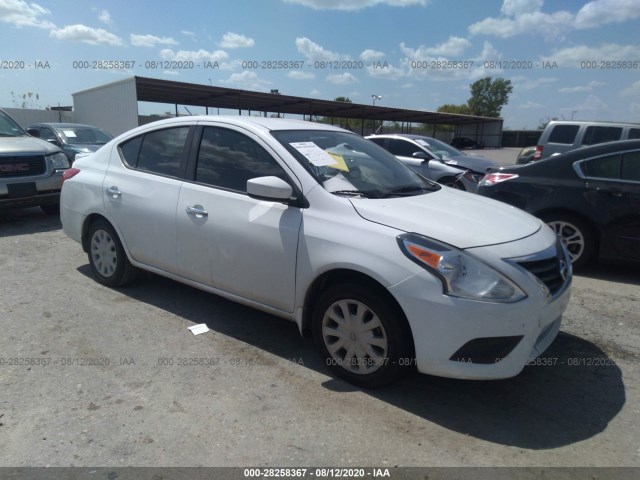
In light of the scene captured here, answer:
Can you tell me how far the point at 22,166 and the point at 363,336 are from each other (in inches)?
257

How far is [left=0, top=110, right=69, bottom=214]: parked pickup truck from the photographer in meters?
6.88

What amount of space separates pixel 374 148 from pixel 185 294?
2307 millimetres

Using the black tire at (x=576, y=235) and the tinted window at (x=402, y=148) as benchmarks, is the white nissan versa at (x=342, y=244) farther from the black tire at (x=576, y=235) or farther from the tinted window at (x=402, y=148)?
the tinted window at (x=402, y=148)

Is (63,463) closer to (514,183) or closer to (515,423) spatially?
(515,423)

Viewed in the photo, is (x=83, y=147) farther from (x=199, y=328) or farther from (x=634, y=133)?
(x=634, y=133)

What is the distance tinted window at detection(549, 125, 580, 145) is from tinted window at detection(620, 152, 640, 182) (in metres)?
6.31

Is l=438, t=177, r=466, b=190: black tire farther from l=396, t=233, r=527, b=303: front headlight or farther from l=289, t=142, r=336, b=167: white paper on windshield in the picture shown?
l=396, t=233, r=527, b=303: front headlight

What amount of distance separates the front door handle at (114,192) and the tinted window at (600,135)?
10257mm

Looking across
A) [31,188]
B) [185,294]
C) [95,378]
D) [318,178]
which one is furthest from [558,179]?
[31,188]

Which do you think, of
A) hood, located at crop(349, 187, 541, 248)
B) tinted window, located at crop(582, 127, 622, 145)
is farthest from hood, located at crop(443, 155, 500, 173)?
hood, located at crop(349, 187, 541, 248)

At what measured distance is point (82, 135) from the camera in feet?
36.6

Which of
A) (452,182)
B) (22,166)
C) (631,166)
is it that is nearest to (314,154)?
(631,166)

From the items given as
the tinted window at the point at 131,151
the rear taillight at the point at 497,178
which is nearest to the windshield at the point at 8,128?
the tinted window at the point at 131,151

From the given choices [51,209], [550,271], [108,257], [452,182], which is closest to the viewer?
[550,271]
